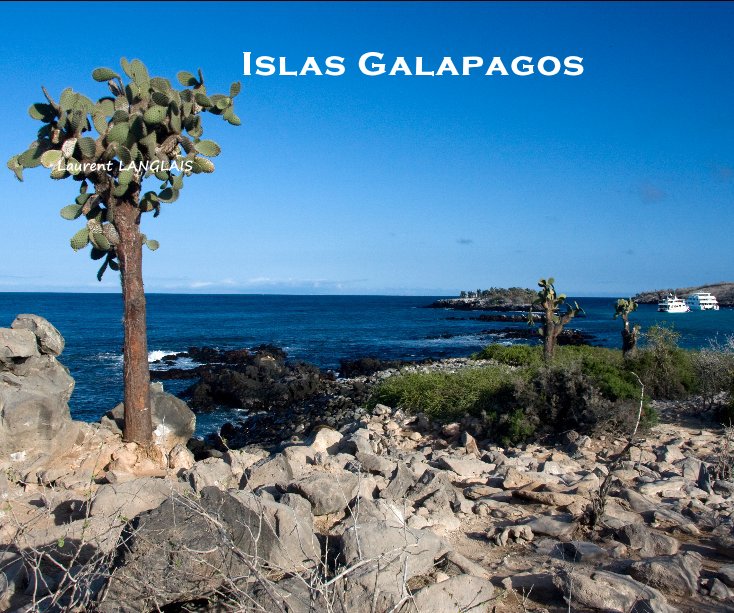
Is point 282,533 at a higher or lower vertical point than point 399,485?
higher

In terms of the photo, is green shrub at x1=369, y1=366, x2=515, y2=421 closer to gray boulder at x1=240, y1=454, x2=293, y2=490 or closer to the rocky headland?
the rocky headland

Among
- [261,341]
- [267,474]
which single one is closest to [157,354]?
[261,341]

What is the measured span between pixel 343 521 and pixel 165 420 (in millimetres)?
6438

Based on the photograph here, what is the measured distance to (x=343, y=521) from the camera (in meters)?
5.88

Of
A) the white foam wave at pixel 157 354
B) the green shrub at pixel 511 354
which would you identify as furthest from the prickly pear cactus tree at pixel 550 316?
the white foam wave at pixel 157 354

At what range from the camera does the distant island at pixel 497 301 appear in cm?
10972

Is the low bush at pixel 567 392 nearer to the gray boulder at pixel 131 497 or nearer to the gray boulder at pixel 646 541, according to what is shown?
the gray boulder at pixel 646 541

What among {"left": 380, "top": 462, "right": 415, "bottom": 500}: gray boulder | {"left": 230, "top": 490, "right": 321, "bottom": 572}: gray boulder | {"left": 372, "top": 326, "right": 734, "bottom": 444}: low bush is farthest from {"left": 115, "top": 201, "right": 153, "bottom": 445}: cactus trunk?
{"left": 372, "top": 326, "right": 734, "bottom": 444}: low bush

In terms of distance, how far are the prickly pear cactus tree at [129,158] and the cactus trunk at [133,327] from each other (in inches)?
0.6

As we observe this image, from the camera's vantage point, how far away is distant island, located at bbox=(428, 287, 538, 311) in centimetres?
10972

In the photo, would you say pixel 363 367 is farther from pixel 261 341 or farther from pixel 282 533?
pixel 282 533

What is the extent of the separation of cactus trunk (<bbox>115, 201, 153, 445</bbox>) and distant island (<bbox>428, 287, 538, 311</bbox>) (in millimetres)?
98591

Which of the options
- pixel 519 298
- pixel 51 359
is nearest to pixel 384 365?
pixel 51 359

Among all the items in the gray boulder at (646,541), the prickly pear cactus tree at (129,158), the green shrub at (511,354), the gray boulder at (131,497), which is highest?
the prickly pear cactus tree at (129,158)
